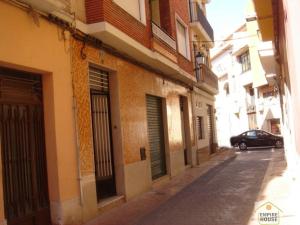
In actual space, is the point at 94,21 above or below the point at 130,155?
above

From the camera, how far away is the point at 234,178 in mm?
14766

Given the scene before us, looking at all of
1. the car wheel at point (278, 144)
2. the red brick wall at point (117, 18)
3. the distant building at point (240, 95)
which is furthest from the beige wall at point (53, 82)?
the distant building at point (240, 95)

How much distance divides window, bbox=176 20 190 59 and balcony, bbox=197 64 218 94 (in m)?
1.15

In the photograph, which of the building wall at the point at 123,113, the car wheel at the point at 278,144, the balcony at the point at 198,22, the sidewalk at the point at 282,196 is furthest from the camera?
the car wheel at the point at 278,144

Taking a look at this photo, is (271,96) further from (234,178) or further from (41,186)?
(41,186)

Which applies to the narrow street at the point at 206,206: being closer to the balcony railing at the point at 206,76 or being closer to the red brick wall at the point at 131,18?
the red brick wall at the point at 131,18

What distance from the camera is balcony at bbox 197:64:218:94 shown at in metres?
21.8

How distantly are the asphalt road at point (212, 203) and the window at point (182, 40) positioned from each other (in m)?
6.28

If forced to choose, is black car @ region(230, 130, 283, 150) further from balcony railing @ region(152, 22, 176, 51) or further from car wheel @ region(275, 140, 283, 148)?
balcony railing @ region(152, 22, 176, 51)

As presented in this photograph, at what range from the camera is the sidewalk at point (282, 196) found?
7895mm

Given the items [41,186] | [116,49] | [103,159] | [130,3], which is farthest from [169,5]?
[41,186]

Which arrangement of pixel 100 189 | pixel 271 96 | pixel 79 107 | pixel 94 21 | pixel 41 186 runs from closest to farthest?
pixel 41 186, pixel 79 107, pixel 94 21, pixel 100 189, pixel 271 96

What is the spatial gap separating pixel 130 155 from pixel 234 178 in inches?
187

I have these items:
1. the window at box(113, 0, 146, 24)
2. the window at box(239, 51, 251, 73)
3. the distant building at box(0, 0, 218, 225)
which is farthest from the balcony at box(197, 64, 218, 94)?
the window at box(239, 51, 251, 73)
